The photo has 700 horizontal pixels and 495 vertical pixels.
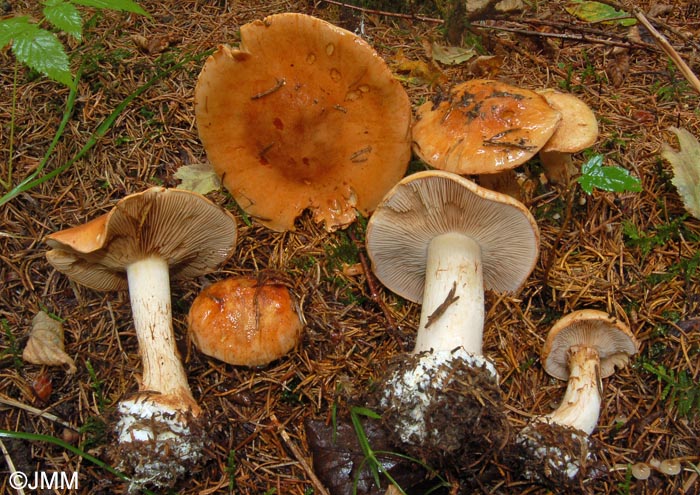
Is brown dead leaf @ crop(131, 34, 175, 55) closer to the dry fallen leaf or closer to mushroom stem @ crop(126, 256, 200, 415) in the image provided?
mushroom stem @ crop(126, 256, 200, 415)

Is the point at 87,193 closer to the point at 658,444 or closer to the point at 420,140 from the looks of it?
the point at 420,140

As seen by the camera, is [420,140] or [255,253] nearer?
[420,140]

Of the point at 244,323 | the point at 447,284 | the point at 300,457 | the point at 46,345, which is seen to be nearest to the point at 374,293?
the point at 447,284

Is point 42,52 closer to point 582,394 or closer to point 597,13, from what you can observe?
point 582,394

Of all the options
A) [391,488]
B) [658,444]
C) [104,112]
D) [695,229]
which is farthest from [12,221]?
[695,229]

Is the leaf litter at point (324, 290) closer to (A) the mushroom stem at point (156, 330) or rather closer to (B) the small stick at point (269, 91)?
(A) the mushroom stem at point (156, 330)

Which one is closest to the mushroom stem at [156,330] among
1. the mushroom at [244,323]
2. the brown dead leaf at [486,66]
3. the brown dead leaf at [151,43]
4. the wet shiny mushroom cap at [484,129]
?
the mushroom at [244,323]
